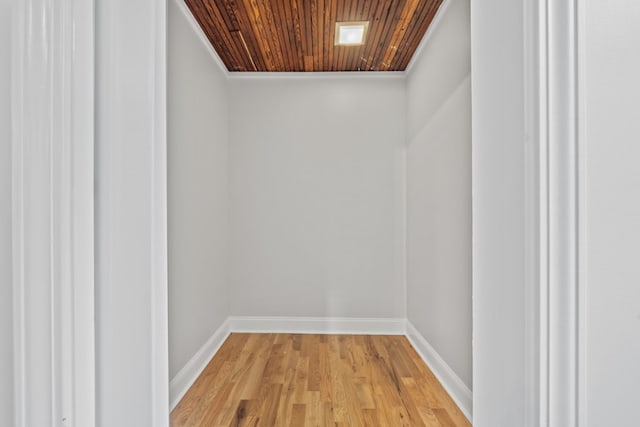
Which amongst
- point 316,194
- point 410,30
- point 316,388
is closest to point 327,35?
point 410,30

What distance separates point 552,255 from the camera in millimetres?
580

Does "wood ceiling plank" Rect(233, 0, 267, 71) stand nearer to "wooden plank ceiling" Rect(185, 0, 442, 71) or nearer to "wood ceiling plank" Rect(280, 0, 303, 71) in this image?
"wooden plank ceiling" Rect(185, 0, 442, 71)

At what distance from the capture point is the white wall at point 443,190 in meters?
2.19

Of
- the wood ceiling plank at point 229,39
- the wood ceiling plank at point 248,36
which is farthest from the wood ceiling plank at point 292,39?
the wood ceiling plank at point 229,39

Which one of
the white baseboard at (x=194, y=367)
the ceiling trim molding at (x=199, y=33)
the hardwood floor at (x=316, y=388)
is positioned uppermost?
the ceiling trim molding at (x=199, y=33)

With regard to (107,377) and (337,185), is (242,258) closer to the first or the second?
(337,185)

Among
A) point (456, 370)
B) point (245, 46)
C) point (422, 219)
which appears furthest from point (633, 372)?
point (245, 46)

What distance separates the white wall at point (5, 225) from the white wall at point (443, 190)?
1965 mm

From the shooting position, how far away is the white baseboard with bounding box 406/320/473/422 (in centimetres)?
214

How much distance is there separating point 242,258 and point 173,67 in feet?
6.36

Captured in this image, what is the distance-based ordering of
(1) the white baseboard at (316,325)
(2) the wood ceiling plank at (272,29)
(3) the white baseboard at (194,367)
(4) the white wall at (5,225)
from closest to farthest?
(4) the white wall at (5,225)
(3) the white baseboard at (194,367)
(2) the wood ceiling plank at (272,29)
(1) the white baseboard at (316,325)

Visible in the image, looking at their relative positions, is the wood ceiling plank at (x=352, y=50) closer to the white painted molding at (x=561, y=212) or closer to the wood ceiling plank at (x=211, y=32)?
the wood ceiling plank at (x=211, y=32)

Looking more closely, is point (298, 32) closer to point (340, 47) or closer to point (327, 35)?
point (327, 35)

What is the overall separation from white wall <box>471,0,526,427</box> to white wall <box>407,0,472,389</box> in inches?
57.7
